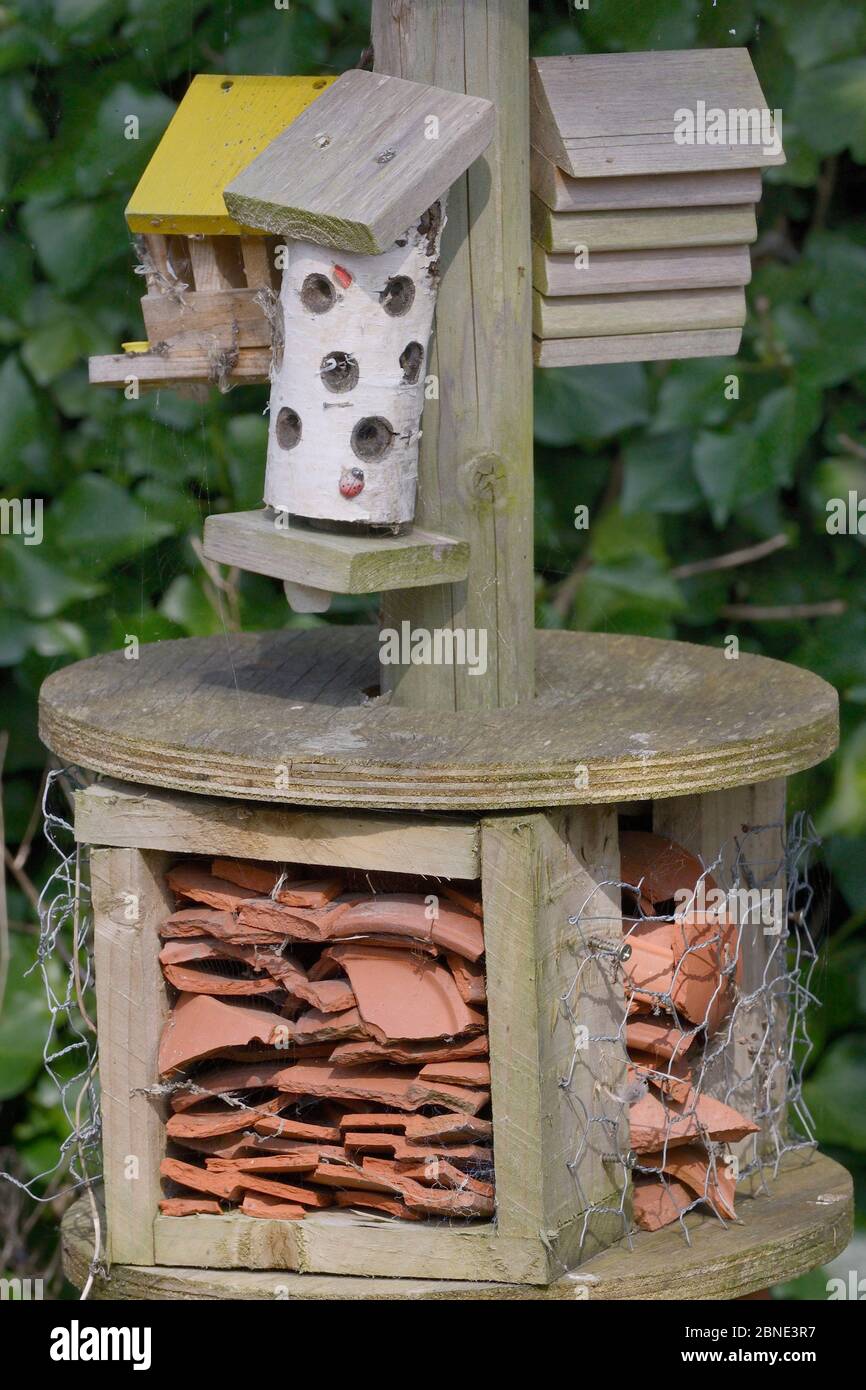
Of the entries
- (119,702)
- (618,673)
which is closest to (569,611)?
(618,673)

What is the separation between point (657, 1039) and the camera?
1929 mm

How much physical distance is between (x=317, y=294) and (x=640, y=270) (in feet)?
1.24

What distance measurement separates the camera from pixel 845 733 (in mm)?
2881

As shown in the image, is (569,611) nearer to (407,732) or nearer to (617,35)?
(617,35)

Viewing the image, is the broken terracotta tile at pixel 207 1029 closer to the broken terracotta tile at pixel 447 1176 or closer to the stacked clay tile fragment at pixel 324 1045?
the stacked clay tile fragment at pixel 324 1045

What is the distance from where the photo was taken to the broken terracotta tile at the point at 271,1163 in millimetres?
1907

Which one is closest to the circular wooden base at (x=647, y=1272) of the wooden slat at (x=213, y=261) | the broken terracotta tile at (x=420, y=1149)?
the broken terracotta tile at (x=420, y=1149)

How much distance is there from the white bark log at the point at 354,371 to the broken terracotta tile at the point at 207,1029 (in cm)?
50

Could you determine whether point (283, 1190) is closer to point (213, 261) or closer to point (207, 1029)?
point (207, 1029)

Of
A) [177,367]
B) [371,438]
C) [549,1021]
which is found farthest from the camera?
[177,367]

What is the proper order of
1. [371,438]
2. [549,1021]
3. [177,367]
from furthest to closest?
[177,367] → [371,438] → [549,1021]

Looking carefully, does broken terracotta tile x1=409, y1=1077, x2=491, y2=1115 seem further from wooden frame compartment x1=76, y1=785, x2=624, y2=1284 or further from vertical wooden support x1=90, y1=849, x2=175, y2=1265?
vertical wooden support x1=90, y1=849, x2=175, y2=1265

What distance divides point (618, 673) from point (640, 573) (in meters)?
0.85

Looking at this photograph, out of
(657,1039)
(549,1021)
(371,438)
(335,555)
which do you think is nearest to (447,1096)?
(549,1021)
